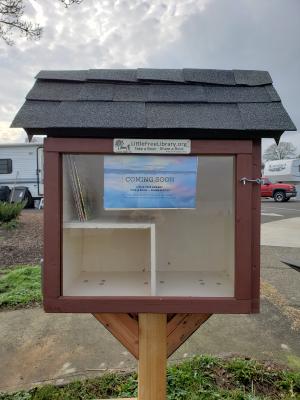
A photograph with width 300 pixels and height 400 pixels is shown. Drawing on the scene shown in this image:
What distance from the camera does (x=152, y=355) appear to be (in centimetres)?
156

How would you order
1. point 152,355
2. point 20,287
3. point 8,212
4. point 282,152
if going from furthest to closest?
point 282,152 → point 8,212 → point 20,287 → point 152,355

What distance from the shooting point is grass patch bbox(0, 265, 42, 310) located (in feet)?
12.1

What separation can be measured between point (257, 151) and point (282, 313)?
264cm

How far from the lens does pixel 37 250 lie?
6.09 metres

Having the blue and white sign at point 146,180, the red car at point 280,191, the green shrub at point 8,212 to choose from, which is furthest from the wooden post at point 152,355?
the red car at point 280,191

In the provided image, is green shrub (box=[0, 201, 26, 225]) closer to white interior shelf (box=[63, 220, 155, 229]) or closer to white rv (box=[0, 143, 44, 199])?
white rv (box=[0, 143, 44, 199])

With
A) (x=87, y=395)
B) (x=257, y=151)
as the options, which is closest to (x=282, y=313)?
(x=87, y=395)

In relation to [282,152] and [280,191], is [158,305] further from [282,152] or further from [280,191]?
[282,152]

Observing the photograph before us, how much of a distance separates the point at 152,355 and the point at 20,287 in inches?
119

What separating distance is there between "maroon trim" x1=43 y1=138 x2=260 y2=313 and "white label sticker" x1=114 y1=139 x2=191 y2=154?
0.10 feet

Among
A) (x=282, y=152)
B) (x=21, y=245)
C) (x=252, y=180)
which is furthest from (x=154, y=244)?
(x=282, y=152)

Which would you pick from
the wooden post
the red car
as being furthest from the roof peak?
the red car

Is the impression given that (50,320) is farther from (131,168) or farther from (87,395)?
(131,168)

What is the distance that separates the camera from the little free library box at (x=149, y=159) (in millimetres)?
1314
